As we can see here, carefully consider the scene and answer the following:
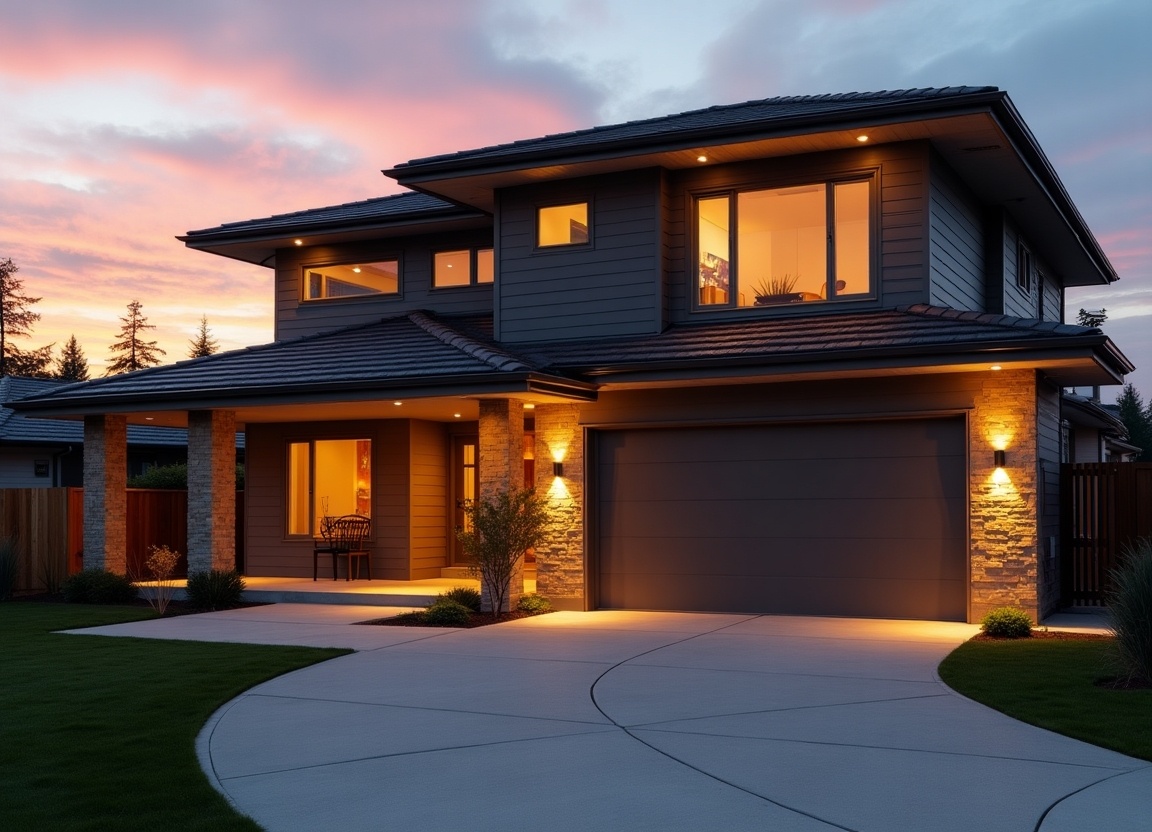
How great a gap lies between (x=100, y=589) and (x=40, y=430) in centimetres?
1350

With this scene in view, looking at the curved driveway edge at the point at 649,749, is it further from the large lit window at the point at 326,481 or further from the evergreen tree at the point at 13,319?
the evergreen tree at the point at 13,319

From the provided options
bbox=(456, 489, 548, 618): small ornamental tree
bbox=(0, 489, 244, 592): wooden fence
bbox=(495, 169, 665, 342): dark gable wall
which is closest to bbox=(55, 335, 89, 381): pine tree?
bbox=(0, 489, 244, 592): wooden fence

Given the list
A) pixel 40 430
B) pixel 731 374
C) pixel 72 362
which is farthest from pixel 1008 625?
pixel 72 362

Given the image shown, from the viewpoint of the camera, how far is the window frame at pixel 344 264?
748 inches

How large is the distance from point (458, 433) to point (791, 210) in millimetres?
7012

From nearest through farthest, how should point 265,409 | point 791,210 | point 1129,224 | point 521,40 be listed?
1. point 791,210
2. point 265,409
3. point 521,40
4. point 1129,224

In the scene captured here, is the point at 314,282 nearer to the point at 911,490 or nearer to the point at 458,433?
the point at 458,433

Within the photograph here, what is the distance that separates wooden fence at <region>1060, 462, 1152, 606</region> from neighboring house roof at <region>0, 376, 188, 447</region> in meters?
19.7

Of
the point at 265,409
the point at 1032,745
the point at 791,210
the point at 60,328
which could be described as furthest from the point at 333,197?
the point at 1032,745

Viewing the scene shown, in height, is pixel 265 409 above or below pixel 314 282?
below

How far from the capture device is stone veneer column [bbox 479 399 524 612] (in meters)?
14.5

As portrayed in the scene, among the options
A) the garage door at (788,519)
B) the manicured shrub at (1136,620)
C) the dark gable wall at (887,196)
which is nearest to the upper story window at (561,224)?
the dark gable wall at (887,196)

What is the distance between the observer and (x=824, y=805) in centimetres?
555

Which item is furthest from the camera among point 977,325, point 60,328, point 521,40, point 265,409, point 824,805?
point 60,328
